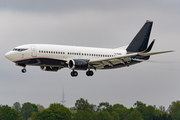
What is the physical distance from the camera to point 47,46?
7794cm

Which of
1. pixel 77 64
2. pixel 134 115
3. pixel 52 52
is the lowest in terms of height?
pixel 134 115

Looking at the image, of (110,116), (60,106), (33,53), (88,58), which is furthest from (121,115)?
(33,53)

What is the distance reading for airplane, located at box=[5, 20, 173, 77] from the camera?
76625 mm

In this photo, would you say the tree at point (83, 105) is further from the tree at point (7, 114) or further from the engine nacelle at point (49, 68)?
the engine nacelle at point (49, 68)

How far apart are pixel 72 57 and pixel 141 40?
753 inches

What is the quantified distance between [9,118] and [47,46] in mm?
60130

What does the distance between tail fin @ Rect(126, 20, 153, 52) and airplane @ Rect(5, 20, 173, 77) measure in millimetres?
2632

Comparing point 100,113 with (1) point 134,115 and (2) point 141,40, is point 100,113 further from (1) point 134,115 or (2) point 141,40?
(2) point 141,40

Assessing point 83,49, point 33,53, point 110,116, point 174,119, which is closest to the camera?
point 33,53

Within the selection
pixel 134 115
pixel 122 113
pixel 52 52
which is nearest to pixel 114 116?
pixel 122 113

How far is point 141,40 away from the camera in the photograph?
91.4 meters

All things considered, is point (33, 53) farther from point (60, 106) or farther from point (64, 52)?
point (60, 106)

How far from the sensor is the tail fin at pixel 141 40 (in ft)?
297

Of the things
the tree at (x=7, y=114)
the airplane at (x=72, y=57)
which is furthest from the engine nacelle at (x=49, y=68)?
the tree at (x=7, y=114)
